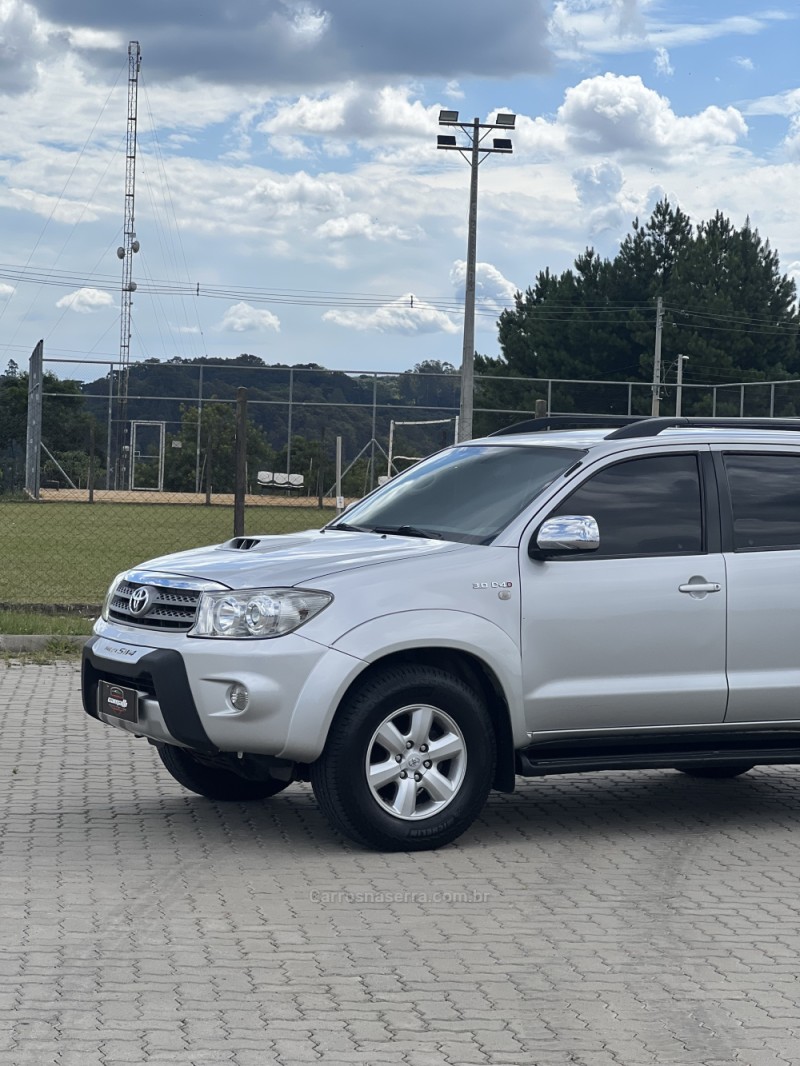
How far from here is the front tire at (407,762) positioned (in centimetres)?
662

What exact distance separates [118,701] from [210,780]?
3.35ft

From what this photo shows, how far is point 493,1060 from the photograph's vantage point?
14.3 feet

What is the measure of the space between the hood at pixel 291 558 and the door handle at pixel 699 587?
1.01 meters

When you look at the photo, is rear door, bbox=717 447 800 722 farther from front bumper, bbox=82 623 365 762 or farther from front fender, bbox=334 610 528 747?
front bumper, bbox=82 623 365 762

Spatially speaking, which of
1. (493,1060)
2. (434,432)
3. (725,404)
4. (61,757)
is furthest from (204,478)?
(493,1060)

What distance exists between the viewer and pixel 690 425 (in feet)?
25.6

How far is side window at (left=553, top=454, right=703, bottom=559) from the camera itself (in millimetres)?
7297

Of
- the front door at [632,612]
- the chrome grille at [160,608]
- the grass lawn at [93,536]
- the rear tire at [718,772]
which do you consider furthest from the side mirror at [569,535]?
the grass lawn at [93,536]

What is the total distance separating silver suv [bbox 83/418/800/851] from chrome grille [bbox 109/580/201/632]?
0.01m

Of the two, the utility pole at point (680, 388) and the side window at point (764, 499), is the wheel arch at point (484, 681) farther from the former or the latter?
the utility pole at point (680, 388)

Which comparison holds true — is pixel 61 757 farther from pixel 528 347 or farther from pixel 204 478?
pixel 528 347

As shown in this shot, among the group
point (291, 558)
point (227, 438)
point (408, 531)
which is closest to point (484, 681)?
point (408, 531)

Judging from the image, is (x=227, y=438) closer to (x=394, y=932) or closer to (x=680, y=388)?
(x=680, y=388)

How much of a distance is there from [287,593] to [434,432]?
40.1m
